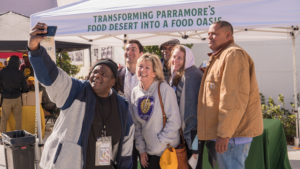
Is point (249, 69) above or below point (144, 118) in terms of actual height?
above

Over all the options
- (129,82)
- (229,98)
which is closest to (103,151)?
(229,98)

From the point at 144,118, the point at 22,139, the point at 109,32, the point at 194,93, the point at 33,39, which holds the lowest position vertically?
the point at 22,139

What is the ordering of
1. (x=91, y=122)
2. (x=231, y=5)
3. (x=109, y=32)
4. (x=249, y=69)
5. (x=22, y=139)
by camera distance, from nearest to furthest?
(x=91, y=122) → (x=249, y=69) → (x=231, y=5) → (x=109, y=32) → (x=22, y=139)

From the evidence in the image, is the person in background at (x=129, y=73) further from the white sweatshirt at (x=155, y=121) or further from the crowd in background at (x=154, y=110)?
the white sweatshirt at (x=155, y=121)

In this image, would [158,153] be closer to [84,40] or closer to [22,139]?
[22,139]

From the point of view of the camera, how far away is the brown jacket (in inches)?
94.7

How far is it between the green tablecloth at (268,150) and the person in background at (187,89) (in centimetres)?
98

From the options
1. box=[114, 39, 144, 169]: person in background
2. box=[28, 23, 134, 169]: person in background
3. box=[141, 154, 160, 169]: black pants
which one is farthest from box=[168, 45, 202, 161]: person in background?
box=[28, 23, 134, 169]: person in background

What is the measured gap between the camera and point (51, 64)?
1.94 m

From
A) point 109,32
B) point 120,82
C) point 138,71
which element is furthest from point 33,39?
point 109,32

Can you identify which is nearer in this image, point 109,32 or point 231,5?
point 231,5

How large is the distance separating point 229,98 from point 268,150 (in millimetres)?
1728

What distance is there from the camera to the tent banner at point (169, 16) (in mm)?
3355

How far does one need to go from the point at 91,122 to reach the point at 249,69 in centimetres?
131
